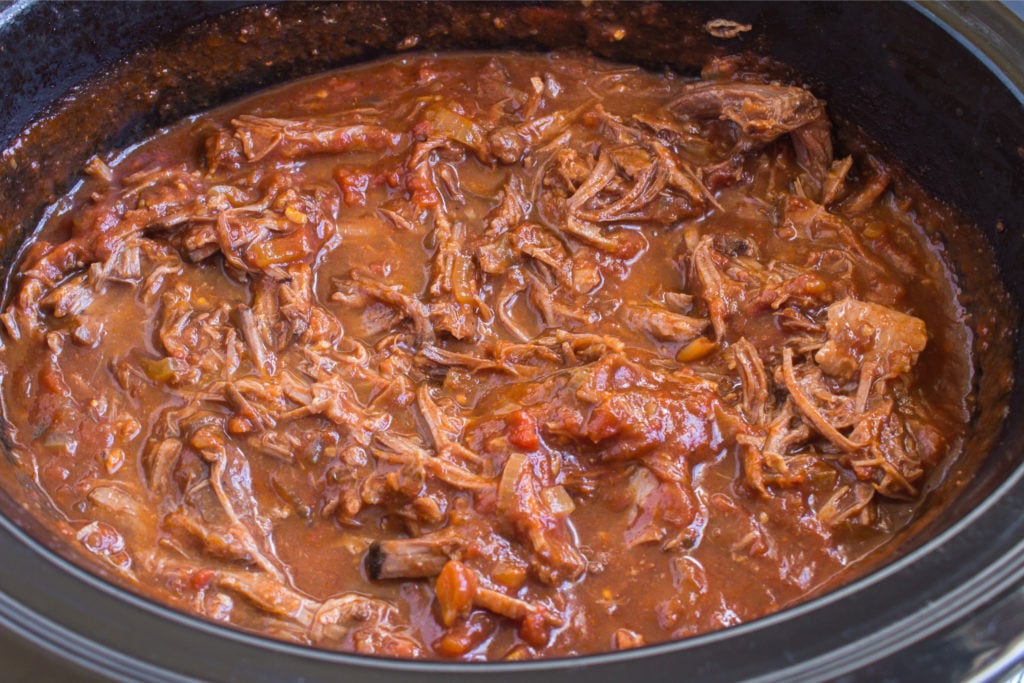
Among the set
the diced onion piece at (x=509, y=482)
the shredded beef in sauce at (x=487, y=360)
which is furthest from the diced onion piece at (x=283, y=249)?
the diced onion piece at (x=509, y=482)

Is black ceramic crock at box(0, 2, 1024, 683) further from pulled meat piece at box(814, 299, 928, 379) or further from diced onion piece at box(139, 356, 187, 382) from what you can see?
diced onion piece at box(139, 356, 187, 382)

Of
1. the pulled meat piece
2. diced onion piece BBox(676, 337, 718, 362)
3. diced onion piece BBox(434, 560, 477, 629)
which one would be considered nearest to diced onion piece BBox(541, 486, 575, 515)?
diced onion piece BBox(434, 560, 477, 629)

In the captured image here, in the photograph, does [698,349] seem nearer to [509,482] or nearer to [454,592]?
[509,482]

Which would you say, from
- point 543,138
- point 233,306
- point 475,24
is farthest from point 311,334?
point 475,24

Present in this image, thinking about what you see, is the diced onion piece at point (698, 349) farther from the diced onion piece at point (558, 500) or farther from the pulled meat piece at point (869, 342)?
the diced onion piece at point (558, 500)

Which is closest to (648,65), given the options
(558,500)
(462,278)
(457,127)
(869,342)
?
(457,127)

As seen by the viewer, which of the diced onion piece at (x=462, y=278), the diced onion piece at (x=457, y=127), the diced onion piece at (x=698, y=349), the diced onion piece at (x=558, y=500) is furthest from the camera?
the diced onion piece at (x=457, y=127)
